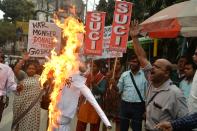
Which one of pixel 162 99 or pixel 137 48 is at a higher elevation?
pixel 137 48

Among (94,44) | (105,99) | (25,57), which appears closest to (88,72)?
(105,99)

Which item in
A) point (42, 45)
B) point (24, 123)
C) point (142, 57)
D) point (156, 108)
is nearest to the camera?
point (156, 108)

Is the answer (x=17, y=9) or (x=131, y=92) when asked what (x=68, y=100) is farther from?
(x=17, y=9)

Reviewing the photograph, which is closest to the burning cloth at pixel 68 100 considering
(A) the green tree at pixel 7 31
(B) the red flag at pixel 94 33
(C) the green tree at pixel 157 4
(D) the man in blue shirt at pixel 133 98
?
(D) the man in blue shirt at pixel 133 98

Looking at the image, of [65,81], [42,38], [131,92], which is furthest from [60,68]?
[42,38]

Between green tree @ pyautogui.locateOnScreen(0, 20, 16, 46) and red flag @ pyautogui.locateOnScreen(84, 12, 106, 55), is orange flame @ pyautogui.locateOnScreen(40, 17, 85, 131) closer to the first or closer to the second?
red flag @ pyautogui.locateOnScreen(84, 12, 106, 55)

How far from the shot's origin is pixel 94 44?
12930 millimetres

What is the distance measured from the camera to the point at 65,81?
7.99 m

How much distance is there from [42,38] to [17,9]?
71258 mm

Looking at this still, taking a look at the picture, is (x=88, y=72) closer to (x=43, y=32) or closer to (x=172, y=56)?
(x=43, y=32)

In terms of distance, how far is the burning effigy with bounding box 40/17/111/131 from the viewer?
25.3 feet

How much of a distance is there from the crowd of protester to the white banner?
1377 millimetres

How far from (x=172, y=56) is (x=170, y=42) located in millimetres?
488

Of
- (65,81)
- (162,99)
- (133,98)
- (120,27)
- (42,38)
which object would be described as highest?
(120,27)
